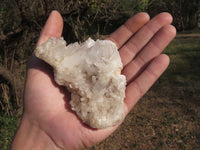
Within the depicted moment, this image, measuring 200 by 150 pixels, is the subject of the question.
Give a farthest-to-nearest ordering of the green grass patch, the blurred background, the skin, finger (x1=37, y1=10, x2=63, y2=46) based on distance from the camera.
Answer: the green grass patch < the blurred background < finger (x1=37, y1=10, x2=63, y2=46) < the skin

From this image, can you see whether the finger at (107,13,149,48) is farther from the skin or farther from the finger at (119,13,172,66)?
the skin

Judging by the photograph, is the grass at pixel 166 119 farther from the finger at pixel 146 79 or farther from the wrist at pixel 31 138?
the wrist at pixel 31 138

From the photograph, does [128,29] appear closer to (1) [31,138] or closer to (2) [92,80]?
A: (2) [92,80]

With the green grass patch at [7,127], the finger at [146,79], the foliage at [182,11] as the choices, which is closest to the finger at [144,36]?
the finger at [146,79]

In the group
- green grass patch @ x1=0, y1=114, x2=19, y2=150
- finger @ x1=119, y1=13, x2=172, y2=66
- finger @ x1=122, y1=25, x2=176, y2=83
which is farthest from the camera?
green grass patch @ x1=0, y1=114, x2=19, y2=150

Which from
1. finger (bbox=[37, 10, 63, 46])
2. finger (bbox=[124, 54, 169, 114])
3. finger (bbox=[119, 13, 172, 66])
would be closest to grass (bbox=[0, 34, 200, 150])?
finger (bbox=[124, 54, 169, 114])

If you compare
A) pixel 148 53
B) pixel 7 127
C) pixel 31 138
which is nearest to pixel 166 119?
pixel 148 53
